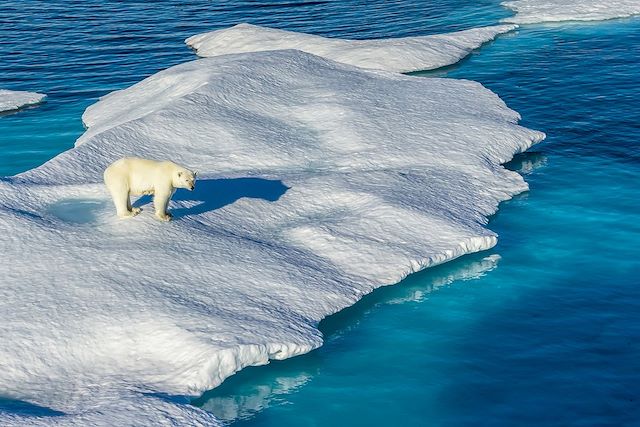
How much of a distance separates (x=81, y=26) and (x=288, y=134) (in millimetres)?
16165

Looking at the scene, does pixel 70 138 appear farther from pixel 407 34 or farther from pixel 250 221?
pixel 407 34

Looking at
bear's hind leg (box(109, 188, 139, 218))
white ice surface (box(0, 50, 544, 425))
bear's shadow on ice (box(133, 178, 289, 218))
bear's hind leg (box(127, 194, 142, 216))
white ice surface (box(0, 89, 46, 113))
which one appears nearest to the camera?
white ice surface (box(0, 50, 544, 425))

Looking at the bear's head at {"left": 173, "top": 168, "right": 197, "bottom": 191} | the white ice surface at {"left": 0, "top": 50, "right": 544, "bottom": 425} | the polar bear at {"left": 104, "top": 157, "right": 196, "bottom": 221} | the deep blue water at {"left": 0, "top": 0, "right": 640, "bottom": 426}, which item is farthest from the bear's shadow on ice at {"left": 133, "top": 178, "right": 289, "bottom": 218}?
the deep blue water at {"left": 0, "top": 0, "right": 640, "bottom": 426}

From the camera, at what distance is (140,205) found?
12477 mm

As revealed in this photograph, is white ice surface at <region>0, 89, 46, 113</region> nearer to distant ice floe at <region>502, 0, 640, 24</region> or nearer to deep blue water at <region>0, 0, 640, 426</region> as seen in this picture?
deep blue water at <region>0, 0, 640, 426</region>

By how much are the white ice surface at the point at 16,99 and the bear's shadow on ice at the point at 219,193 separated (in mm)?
8983

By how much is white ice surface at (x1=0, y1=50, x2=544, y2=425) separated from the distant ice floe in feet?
25.0

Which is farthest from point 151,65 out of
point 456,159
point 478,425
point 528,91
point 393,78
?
point 478,425

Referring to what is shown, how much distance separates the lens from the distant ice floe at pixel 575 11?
25.1m

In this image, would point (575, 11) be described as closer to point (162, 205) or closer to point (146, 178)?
point (162, 205)

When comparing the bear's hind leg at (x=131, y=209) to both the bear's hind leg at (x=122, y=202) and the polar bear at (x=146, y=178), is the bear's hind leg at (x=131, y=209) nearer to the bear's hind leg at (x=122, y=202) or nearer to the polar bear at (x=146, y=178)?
the bear's hind leg at (x=122, y=202)

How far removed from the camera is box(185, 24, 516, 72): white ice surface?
69.2 feet

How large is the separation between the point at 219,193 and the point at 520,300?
446cm

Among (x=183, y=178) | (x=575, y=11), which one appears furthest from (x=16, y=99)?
(x=575, y=11)
